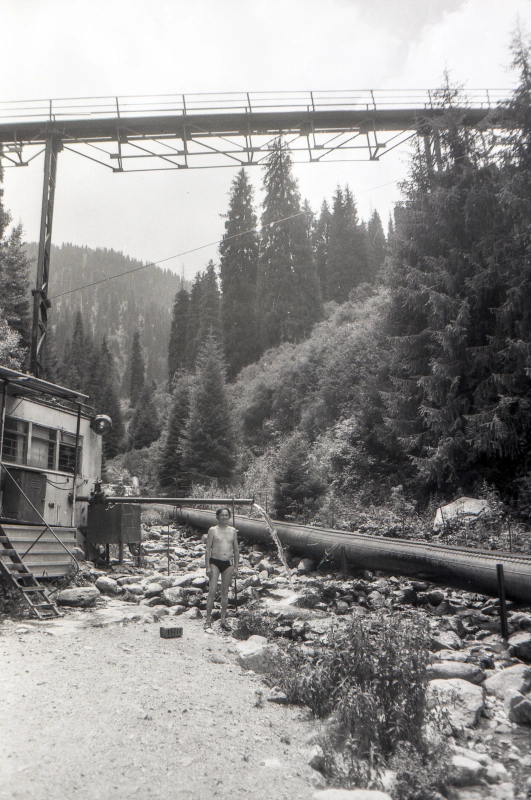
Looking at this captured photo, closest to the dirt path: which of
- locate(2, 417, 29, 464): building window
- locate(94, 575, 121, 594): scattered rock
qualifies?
locate(94, 575, 121, 594): scattered rock

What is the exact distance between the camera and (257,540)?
15711 mm

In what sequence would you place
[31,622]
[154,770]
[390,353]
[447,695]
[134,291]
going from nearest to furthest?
[154,770] < [447,695] < [31,622] < [390,353] < [134,291]

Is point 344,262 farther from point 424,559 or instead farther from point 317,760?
point 317,760

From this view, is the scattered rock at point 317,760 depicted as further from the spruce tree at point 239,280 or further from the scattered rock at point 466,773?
the spruce tree at point 239,280

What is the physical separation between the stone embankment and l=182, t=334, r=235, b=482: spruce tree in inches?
540

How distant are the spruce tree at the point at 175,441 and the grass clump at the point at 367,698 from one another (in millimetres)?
25607

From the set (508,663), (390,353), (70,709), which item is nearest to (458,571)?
(508,663)

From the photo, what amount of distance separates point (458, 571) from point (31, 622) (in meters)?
6.25

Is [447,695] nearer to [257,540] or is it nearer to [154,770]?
[154,770]

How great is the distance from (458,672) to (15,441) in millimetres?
8785

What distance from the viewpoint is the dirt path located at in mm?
3482

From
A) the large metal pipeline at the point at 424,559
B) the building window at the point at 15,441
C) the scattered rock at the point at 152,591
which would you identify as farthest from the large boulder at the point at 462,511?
the building window at the point at 15,441

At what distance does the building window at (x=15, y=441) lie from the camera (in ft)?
35.7

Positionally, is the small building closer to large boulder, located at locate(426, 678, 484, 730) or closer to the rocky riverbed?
the rocky riverbed
